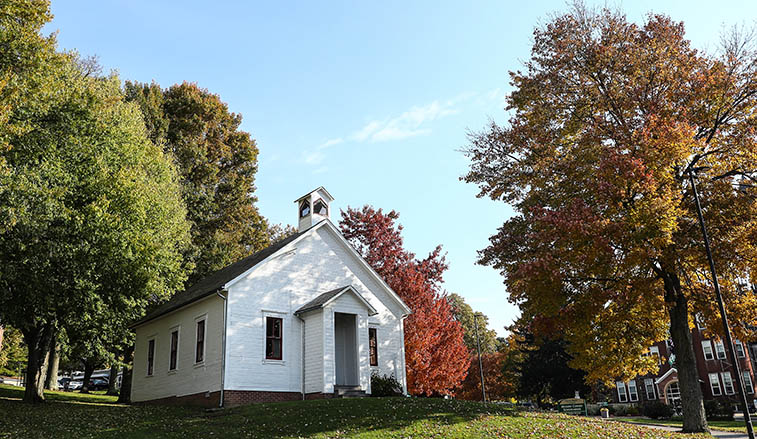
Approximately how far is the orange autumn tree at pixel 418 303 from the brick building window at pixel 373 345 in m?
5.19

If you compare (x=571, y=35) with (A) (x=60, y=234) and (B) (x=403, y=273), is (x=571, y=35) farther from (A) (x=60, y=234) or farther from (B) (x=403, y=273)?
→ (A) (x=60, y=234)

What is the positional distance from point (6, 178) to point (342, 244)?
42.0ft

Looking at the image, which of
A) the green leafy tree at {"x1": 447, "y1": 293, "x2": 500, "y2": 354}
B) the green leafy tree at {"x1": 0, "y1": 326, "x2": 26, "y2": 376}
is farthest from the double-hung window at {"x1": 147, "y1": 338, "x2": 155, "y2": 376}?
the green leafy tree at {"x1": 447, "y1": 293, "x2": 500, "y2": 354}

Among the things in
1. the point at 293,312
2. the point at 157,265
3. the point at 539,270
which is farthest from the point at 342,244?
the point at 539,270

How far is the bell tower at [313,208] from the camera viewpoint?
83.0 feet

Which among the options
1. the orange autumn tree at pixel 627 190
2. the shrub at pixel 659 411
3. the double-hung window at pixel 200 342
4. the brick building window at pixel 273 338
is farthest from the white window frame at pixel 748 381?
Answer: the double-hung window at pixel 200 342

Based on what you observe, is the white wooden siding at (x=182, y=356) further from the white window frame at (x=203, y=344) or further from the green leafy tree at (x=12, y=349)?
the green leafy tree at (x=12, y=349)

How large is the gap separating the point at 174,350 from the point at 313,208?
8.84 m

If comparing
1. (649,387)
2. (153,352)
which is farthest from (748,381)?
(153,352)

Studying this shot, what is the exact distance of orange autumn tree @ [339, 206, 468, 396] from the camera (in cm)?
2916

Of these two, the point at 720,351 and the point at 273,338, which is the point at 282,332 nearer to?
the point at 273,338

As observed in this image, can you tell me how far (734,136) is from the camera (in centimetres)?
1827

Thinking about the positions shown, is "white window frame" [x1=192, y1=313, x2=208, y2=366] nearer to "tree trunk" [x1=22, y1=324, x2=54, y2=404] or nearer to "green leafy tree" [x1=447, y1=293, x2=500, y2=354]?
"tree trunk" [x1=22, y1=324, x2=54, y2=404]

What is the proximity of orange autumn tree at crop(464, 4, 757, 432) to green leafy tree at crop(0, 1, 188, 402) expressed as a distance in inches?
567
